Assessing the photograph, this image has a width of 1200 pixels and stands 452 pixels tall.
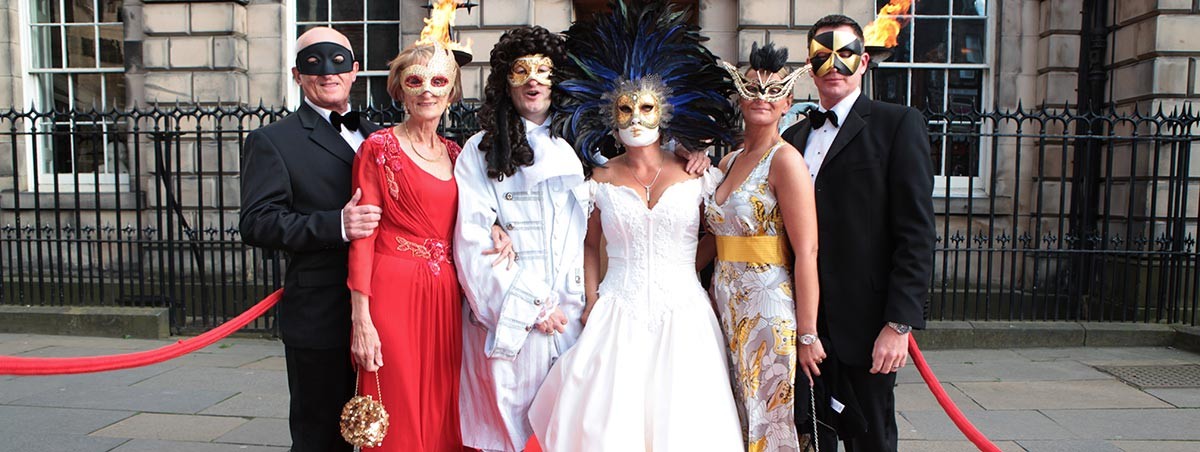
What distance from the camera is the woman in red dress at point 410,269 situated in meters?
2.85

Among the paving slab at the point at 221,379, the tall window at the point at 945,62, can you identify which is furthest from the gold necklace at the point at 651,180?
the tall window at the point at 945,62

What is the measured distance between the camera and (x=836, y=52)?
2.88 m

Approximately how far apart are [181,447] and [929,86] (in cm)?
820

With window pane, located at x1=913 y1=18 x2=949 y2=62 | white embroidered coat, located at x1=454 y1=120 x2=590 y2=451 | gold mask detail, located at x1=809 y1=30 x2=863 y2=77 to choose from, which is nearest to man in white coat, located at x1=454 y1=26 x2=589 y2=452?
white embroidered coat, located at x1=454 y1=120 x2=590 y2=451

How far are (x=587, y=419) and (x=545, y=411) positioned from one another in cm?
30

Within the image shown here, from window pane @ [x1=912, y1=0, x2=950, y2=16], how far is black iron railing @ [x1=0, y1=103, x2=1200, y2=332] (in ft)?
4.43

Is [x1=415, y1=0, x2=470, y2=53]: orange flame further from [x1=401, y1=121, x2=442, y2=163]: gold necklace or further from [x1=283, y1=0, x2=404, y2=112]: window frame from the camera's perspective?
[x1=283, y1=0, x2=404, y2=112]: window frame

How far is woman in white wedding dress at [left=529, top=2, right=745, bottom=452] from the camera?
273 cm

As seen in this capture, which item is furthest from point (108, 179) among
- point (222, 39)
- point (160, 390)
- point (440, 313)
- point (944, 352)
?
point (944, 352)

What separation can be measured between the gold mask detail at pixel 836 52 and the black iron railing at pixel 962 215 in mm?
3640

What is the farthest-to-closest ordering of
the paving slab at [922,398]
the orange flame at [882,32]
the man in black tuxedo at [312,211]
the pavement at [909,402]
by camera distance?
the paving slab at [922,398]
the pavement at [909,402]
the orange flame at [882,32]
the man in black tuxedo at [312,211]

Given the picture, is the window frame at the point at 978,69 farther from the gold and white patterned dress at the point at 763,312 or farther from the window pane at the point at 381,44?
the gold and white patterned dress at the point at 763,312

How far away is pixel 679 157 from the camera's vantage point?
10.5 feet

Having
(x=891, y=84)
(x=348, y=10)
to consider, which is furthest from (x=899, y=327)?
(x=348, y=10)
